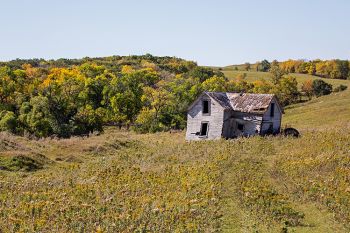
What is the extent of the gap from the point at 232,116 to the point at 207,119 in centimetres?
290

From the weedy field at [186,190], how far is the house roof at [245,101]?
1034cm

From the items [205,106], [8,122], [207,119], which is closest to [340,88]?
[205,106]

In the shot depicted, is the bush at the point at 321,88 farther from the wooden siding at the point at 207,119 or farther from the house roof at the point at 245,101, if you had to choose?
the wooden siding at the point at 207,119

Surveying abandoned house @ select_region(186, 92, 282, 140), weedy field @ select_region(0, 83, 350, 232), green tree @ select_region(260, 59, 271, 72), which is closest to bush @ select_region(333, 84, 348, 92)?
abandoned house @ select_region(186, 92, 282, 140)

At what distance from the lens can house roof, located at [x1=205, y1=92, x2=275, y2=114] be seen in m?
44.2

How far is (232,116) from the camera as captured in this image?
45688 mm

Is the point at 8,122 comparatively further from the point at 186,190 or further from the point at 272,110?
the point at 186,190

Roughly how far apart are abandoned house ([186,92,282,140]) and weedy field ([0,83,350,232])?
1000 cm

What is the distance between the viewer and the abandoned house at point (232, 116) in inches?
1736

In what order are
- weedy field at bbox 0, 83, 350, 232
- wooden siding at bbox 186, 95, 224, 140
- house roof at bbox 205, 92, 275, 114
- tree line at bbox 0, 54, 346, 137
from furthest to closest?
tree line at bbox 0, 54, 346, 137, wooden siding at bbox 186, 95, 224, 140, house roof at bbox 205, 92, 275, 114, weedy field at bbox 0, 83, 350, 232

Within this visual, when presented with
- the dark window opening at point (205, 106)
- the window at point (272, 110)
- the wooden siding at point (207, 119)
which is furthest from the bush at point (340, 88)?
the wooden siding at point (207, 119)

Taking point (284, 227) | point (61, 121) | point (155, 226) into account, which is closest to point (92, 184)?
point (155, 226)

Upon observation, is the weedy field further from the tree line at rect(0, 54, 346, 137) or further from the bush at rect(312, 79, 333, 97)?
the bush at rect(312, 79, 333, 97)

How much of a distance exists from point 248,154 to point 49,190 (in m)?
16.3
